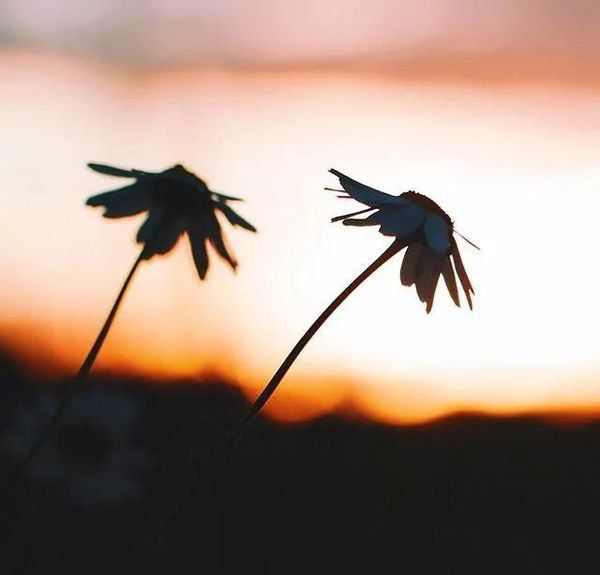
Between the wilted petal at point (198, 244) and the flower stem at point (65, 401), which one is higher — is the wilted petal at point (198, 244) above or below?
above

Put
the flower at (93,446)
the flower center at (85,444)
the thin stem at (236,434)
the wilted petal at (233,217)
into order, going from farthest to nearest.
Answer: the flower center at (85,444), the flower at (93,446), the wilted petal at (233,217), the thin stem at (236,434)

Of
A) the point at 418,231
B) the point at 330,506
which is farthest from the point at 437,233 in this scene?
the point at 330,506

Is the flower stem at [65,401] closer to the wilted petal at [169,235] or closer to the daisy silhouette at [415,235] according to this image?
the daisy silhouette at [415,235]

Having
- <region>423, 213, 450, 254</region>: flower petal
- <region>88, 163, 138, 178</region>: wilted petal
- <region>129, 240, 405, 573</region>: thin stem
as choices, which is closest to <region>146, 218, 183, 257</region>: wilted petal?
<region>88, 163, 138, 178</region>: wilted petal

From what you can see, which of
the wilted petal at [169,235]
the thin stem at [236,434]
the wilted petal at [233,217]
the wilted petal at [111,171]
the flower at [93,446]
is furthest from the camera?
the flower at [93,446]

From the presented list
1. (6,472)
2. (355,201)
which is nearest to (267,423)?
(355,201)

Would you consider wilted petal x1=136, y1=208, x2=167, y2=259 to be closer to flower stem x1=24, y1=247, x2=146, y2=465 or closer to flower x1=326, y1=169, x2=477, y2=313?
flower x1=326, y1=169, x2=477, y2=313

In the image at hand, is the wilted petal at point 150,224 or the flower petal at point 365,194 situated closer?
the flower petal at point 365,194

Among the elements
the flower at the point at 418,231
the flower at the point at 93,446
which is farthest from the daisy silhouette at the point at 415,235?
the flower at the point at 93,446
